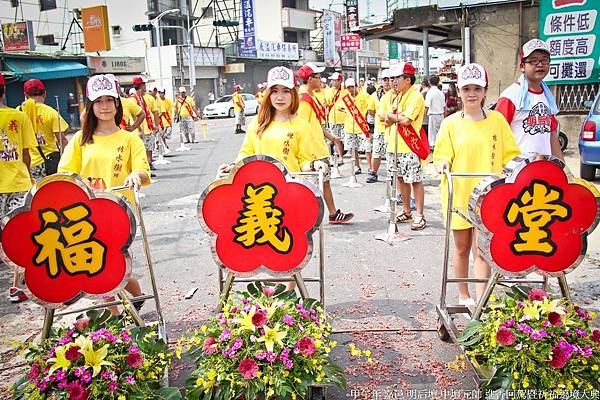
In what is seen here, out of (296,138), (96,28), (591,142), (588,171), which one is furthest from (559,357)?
(96,28)

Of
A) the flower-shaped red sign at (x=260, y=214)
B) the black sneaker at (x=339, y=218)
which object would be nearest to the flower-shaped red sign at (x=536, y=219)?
the flower-shaped red sign at (x=260, y=214)

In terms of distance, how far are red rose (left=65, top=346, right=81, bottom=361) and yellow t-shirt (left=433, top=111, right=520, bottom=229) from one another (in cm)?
257

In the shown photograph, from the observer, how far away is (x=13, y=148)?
5.63m

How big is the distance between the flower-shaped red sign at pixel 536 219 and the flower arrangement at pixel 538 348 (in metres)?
0.25

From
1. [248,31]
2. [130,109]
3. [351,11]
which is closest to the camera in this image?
[130,109]

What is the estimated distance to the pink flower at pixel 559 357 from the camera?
112 inches

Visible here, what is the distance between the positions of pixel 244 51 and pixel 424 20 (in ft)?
96.4

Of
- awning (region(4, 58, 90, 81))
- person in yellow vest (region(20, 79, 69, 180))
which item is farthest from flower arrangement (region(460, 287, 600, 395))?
awning (region(4, 58, 90, 81))

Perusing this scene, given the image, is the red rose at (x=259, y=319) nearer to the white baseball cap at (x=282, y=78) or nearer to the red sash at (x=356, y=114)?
the white baseball cap at (x=282, y=78)

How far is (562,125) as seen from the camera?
41.2 ft

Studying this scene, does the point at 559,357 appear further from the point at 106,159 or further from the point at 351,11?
the point at 351,11

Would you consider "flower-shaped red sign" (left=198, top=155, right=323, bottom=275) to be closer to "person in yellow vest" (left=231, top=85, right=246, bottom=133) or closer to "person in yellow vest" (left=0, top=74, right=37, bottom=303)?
"person in yellow vest" (left=0, top=74, right=37, bottom=303)

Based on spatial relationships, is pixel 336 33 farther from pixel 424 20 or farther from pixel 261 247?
pixel 261 247

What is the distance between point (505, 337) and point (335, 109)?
9.28 m
